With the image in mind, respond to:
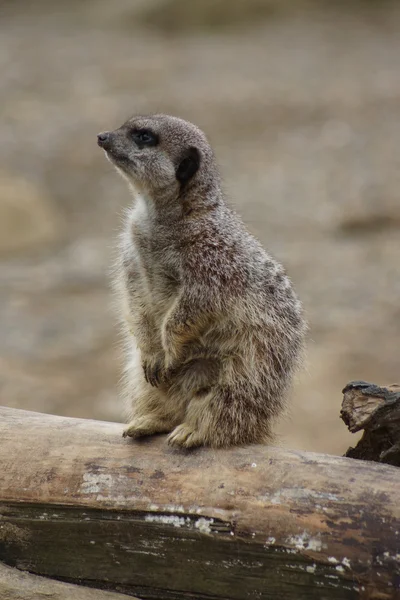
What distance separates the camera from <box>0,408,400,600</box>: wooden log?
2.38 metres

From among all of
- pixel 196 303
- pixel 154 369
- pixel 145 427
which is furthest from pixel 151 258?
pixel 145 427

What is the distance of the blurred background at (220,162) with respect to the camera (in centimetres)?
713

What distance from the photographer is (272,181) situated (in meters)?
9.64

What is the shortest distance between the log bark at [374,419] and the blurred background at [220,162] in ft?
9.32

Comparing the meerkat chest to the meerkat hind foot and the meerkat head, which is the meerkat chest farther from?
the meerkat hind foot

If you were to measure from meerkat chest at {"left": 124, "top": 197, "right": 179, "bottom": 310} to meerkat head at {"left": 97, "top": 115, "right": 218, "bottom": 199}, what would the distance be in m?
0.10

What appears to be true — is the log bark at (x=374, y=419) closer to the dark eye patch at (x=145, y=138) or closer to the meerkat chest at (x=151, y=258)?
the meerkat chest at (x=151, y=258)

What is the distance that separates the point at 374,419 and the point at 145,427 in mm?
727

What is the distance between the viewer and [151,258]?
9.97 ft

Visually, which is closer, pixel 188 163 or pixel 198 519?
pixel 198 519

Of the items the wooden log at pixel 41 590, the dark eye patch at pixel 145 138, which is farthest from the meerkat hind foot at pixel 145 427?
the dark eye patch at pixel 145 138

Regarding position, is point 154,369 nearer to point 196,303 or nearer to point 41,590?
point 196,303

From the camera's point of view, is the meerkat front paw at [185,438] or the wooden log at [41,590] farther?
the meerkat front paw at [185,438]

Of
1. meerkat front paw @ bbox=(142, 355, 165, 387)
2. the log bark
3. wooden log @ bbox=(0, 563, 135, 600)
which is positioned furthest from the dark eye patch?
wooden log @ bbox=(0, 563, 135, 600)
